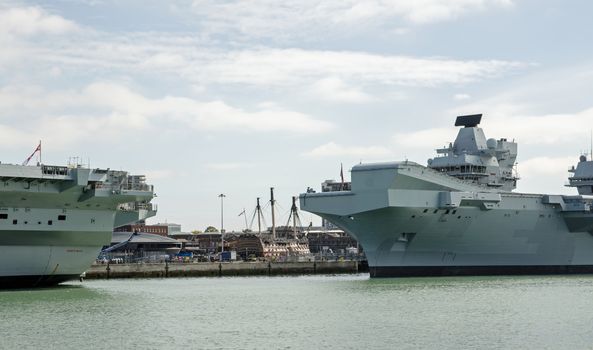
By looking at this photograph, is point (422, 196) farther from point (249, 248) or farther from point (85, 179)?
point (249, 248)

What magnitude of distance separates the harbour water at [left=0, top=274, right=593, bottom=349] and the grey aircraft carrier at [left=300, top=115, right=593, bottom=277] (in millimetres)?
5738

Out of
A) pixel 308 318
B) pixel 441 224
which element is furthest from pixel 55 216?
pixel 441 224

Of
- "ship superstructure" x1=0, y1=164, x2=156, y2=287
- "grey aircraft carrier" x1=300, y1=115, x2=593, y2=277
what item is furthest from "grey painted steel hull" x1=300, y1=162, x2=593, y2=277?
"ship superstructure" x1=0, y1=164, x2=156, y2=287

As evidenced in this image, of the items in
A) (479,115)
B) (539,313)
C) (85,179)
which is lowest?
(539,313)

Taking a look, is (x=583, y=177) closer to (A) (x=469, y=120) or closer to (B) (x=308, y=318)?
(A) (x=469, y=120)

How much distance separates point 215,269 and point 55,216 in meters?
24.1

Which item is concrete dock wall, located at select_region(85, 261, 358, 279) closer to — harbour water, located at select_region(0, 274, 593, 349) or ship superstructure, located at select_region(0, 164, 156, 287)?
ship superstructure, located at select_region(0, 164, 156, 287)

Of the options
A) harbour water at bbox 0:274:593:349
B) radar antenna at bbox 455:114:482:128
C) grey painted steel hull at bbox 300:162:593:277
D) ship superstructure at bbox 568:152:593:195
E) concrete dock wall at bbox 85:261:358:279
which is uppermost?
radar antenna at bbox 455:114:482:128

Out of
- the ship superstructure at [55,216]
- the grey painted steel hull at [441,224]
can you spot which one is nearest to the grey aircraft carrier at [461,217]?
the grey painted steel hull at [441,224]

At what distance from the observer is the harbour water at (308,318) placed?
22000mm

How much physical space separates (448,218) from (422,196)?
8.84 ft

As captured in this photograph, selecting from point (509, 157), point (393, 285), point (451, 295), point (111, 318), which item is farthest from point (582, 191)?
point (111, 318)

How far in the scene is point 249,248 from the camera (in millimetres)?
93438

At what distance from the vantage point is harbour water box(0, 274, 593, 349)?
22000 millimetres
